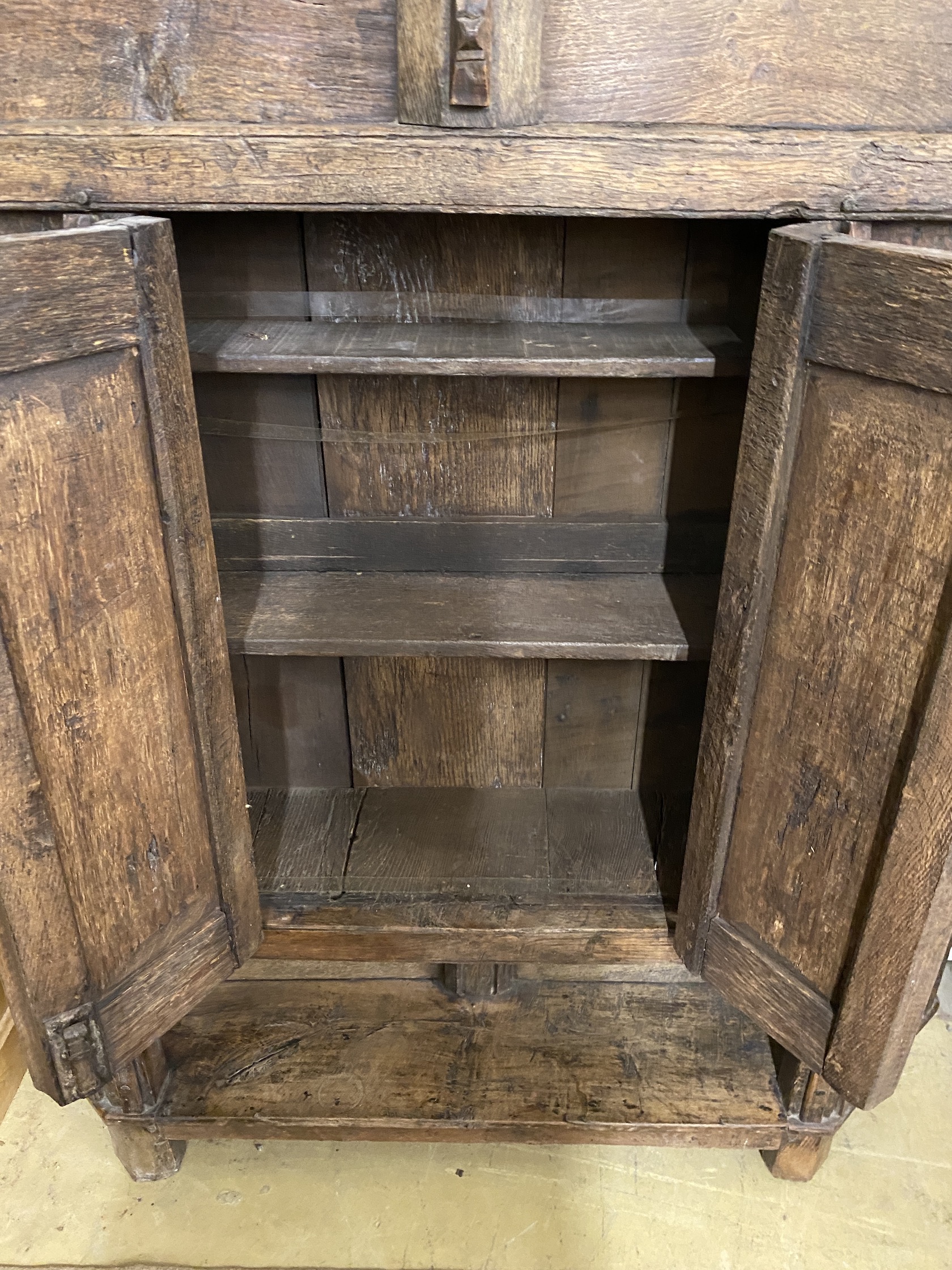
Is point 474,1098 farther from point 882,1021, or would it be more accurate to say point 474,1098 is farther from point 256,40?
point 256,40

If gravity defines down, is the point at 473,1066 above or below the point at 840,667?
below

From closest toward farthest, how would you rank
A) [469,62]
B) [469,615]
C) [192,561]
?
[469,62] → [192,561] → [469,615]

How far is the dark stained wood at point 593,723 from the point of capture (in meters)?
1.65

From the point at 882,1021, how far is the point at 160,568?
0.93 m

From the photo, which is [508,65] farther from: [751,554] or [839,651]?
[839,651]

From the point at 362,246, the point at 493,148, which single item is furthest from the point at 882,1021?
the point at 362,246

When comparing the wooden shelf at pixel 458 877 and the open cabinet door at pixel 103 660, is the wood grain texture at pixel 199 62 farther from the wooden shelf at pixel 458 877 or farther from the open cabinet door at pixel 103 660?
the wooden shelf at pixel 458 877

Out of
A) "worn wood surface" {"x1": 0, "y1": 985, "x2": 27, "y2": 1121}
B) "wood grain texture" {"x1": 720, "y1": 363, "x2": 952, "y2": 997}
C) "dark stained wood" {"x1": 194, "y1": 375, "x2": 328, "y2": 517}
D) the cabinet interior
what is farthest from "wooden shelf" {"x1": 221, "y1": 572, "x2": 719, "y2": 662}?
"worn wood surface" {"x1": 0, "y1": 985, "x2": 27, "y2": 1121}

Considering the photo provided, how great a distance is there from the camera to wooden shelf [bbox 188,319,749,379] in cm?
120

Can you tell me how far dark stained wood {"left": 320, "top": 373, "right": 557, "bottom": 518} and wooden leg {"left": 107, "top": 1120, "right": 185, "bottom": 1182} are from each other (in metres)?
1.02

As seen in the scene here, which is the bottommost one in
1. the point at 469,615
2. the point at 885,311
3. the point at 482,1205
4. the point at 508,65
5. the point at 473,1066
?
the point at 482,1205

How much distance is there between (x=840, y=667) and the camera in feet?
3.35

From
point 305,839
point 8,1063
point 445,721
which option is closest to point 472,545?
point 445,721

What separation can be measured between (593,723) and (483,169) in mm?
936
